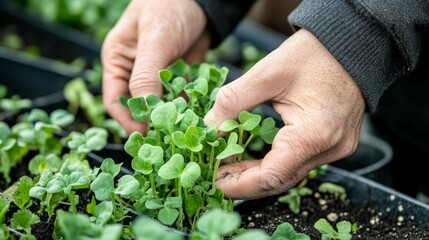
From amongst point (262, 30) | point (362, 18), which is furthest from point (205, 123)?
point (262, 30)

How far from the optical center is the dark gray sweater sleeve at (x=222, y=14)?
5.00 ft

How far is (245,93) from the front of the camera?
1.09 m

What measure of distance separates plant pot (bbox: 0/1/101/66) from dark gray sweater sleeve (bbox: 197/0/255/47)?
78 cm

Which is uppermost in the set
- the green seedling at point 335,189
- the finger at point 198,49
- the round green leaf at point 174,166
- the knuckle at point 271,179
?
the finger at point 198,49

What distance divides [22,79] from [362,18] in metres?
1.36

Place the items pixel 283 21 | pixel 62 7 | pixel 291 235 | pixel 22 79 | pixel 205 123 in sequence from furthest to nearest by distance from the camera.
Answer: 1. pixel 283 21
2. pixel 62 7
3. pixel 22 79
4. pixel 205 123
5. pixel 291 235

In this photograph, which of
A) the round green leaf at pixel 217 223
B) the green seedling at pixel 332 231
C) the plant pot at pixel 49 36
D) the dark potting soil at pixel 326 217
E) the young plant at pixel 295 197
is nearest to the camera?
the round green leaf at pixel 217 223

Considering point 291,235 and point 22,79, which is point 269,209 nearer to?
point 291,235

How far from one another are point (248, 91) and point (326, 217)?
39cm

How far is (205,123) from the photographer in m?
1.14

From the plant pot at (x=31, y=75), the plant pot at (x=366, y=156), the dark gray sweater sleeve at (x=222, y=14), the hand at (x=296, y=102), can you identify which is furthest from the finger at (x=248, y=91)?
the plant pot at (x=31, y=75)

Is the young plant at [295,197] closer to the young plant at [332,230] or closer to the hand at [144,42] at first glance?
the young plant at [332,230]

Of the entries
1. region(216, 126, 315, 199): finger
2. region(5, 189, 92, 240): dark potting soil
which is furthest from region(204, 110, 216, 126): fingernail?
region(5, 189, 92, 240): dark potting soil

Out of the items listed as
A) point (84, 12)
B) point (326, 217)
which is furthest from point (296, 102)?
point (84, 12)
